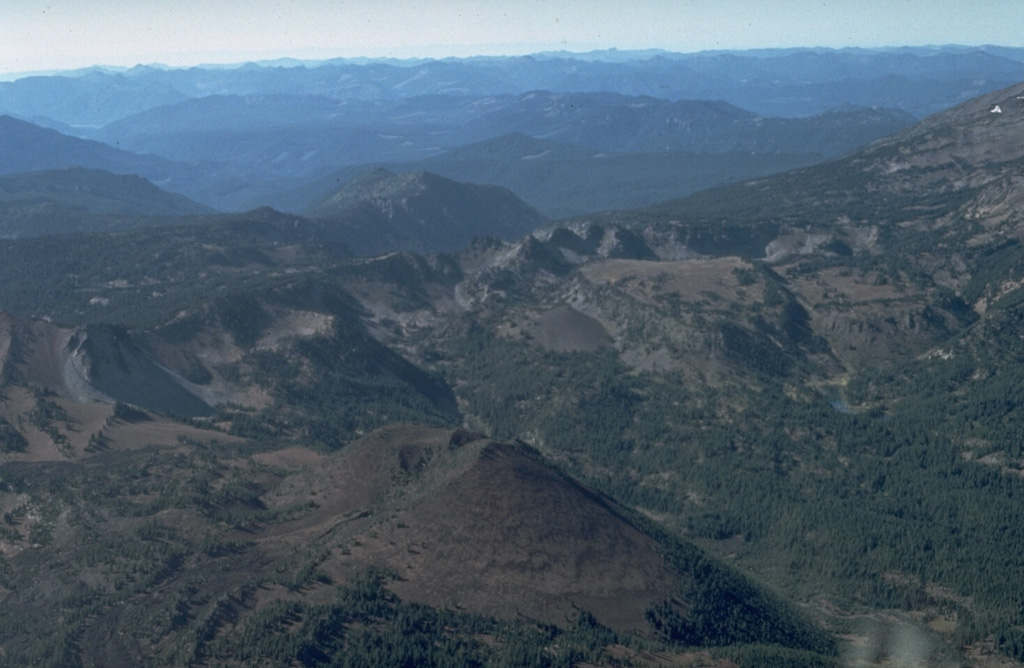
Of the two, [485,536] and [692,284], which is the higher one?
[485,536]

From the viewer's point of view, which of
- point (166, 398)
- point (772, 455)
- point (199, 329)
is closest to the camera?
point (772, 455)

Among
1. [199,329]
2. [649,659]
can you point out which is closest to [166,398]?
[199,329]

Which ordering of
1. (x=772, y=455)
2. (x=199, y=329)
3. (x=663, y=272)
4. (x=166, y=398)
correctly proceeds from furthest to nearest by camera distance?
(x=663, y=272) → (x=199, y=329) → (x=166, y=398) → (x=772, y=455)

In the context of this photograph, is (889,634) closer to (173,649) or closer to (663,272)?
(173,649)

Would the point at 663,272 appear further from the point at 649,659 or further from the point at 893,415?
the point at 649,659

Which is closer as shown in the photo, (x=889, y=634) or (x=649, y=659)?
(x=649, y=659)

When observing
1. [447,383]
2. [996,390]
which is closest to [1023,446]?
[996,390]

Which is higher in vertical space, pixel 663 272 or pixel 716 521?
pixel 663 272

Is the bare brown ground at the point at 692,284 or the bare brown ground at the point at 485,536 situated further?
the bare brown ground at the point at 692,284

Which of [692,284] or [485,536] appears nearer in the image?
[485,536]

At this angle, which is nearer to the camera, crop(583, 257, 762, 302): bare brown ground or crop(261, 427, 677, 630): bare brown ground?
crop(261, 427, 677, 630): bare brown ground
